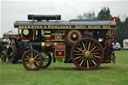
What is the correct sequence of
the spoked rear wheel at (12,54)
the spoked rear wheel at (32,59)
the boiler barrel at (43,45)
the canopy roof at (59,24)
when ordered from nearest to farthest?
1. the spoked rear wheel at (32,59)
2. the canopy roof at (59,24)
3. the boiler barrel at (43,45)
4. the spoked rear wheel at (12,54)

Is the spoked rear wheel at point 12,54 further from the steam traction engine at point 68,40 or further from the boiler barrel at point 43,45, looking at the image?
the boiler barrel at point 43,45

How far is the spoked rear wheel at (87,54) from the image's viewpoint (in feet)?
43.1

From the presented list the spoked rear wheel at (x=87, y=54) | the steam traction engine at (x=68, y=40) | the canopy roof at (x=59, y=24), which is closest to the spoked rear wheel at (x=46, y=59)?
the steam traction engine at (x=68, y=40)

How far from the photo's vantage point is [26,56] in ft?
43.6

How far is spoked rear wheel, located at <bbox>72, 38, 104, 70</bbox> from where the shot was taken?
13125 millimetres

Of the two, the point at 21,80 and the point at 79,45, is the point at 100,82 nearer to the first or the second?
the point at 21,80

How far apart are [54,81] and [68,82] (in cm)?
50

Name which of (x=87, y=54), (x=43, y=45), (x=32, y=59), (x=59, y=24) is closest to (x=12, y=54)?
(x=43, y=45)

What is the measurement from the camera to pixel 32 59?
1314 cm

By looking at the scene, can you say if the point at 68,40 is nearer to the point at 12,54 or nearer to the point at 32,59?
the point at 32,59

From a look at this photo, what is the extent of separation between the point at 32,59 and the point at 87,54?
7.48 ft

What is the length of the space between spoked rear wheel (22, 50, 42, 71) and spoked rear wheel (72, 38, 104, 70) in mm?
1461

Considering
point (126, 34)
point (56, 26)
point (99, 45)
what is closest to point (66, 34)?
point (56, 26)

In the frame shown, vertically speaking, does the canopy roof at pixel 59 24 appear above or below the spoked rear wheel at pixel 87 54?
above
